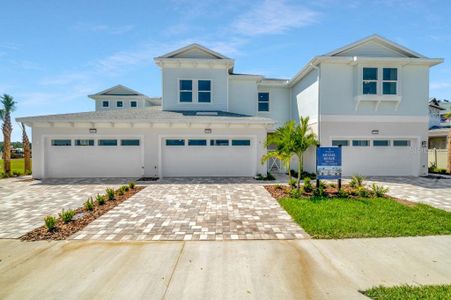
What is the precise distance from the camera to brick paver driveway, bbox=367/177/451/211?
8.10 meters

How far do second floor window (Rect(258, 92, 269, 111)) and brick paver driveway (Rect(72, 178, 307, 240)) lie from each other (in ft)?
31.4

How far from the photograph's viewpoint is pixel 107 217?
6383mm

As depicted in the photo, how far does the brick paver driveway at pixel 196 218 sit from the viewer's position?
17.1ft

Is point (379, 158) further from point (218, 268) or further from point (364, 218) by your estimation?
point (218, 268)

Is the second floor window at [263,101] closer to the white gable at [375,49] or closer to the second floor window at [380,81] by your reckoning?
the white gable at [375,49]

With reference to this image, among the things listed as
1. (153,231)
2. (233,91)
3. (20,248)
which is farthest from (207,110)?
(20,248)

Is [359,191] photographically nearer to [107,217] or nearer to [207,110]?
[107,217]

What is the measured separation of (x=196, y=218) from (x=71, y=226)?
3247 millimetres

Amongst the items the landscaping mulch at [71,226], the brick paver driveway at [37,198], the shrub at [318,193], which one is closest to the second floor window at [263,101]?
the shrub at [318,193]

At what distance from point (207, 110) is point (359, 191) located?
1034cm

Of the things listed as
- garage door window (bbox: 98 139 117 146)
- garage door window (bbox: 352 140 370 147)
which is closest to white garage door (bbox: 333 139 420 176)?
garage door window (bbox: 352 140 370 147)

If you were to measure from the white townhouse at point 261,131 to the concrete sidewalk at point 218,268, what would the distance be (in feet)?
28.3

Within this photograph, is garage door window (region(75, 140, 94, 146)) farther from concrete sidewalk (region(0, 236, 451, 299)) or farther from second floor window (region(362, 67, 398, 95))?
second floor window (region(362, 67, 398, 95))

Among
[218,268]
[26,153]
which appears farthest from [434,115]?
[26,153]
